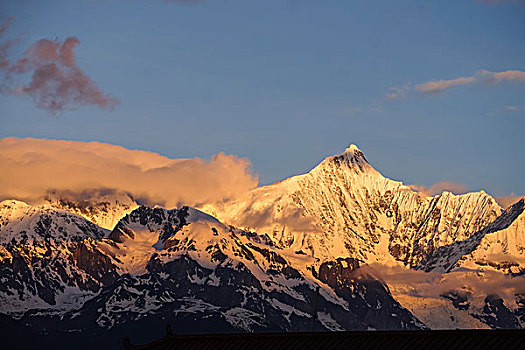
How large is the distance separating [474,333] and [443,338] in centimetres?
256

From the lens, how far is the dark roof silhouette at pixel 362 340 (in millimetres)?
91438

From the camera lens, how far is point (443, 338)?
3693 inches

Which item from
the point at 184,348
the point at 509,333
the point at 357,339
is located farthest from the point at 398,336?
the point at 184,348

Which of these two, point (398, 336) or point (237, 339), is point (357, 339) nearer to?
point (398, 336)

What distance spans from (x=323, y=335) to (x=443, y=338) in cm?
1137

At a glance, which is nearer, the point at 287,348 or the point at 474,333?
the point at 474,333

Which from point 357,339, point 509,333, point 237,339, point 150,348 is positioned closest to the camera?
point 509,333

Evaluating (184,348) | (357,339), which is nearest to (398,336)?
(357,339)

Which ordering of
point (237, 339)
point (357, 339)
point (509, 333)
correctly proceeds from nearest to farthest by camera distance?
point (509, 333) < point (357, 339) < point (237, 339)

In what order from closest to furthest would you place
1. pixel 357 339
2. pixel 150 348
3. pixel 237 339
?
pixel 357 339
pixel 237 339
pixel 150 348

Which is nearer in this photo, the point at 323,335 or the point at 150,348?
the point at 323,335

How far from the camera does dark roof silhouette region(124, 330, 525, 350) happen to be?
91438 mm

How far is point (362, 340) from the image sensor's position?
97.6 m

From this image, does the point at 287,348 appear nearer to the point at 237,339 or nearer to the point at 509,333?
the point at 237,339
